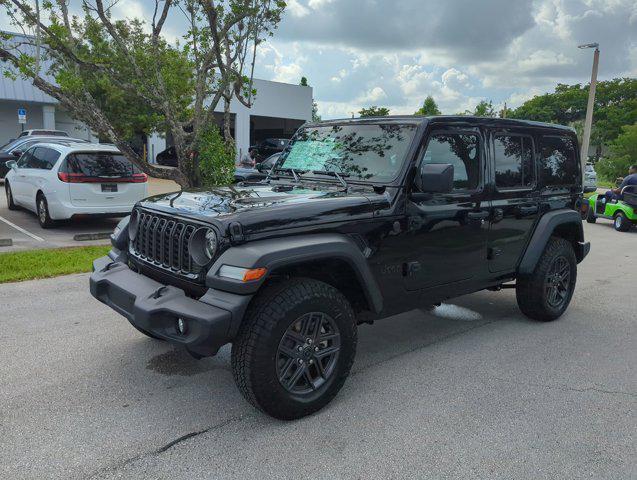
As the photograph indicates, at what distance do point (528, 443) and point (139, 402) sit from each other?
2.49m

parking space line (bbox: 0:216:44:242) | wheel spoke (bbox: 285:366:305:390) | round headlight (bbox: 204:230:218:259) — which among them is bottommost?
parking space line (bbox: 0:216:44:242)

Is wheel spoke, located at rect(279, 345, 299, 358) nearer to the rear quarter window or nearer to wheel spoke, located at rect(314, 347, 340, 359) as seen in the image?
wheel spoke, located at rect(314, 347, 340, 359)

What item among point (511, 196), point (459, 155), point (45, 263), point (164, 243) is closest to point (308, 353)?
point (164, 243)

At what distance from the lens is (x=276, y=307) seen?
124 inches

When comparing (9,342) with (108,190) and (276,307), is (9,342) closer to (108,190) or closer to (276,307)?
(276,307)

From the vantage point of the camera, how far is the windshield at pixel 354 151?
4.07 meters

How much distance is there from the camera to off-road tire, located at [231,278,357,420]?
3104mm

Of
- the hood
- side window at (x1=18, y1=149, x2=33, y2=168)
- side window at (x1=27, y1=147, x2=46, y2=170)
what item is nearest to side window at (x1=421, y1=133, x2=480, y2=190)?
the hood

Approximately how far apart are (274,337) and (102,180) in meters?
7.87

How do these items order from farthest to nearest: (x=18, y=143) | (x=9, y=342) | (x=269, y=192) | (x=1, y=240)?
(x=18, y=143) → (x=1, y=240) → (x=9, y=342) → (x=269, y=192)

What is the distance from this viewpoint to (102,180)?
32.3ft

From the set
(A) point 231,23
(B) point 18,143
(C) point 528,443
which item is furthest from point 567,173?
(B) point 18,143

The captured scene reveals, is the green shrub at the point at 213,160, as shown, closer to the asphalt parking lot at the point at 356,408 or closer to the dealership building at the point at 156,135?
the asphalt parking lot at the point at 356,408

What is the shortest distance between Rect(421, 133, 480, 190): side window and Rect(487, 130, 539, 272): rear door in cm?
23
